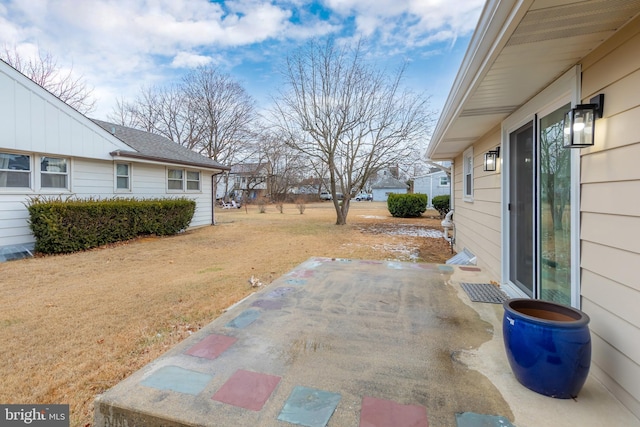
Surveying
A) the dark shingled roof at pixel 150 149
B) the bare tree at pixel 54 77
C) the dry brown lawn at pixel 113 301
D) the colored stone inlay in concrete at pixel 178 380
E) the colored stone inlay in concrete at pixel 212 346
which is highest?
the bare tree at pixel 54 77

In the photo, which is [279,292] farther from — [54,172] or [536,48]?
[54,172]

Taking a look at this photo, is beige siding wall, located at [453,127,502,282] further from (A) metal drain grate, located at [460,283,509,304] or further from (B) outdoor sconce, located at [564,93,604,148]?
(B) outdoor sconce, located at [564,93,604,148]

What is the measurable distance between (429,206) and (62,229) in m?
23.2

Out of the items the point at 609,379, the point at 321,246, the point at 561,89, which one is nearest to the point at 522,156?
the point at 561,89

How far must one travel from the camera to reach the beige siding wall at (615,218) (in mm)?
1641

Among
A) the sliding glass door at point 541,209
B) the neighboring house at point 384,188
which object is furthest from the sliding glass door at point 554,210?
the neighboring house at point 384,188

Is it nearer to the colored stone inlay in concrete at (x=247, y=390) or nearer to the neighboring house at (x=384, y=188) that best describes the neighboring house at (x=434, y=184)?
the neighboring house at (x=384, y=188)

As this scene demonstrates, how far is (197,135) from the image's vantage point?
2461cm

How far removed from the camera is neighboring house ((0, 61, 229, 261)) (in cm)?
685

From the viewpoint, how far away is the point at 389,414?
1.54m

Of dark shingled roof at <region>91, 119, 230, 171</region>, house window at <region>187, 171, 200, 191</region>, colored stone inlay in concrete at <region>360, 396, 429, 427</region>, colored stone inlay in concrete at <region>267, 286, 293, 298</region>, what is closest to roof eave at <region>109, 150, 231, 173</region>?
dark shingled roof at <region>91, 119, 230, 171</region>

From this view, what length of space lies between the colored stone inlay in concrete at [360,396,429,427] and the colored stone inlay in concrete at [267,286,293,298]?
6.14 feet

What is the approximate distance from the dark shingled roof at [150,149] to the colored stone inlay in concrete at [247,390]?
9.24m

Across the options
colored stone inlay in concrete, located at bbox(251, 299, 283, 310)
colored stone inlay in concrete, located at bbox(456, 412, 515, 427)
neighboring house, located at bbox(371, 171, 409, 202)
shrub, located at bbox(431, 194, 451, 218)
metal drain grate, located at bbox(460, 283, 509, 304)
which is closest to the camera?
colored stone inlay in concrete, located at bbox(456, 412, 515, 427)
